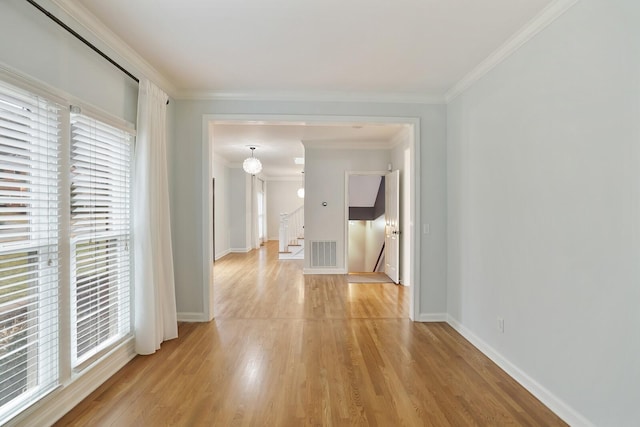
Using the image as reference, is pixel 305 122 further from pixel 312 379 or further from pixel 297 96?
pixel 312 379

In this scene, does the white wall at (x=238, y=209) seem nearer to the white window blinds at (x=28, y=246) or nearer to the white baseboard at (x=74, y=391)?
the white baseboard at (x=74, y=391)

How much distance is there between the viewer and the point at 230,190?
9.49 metres

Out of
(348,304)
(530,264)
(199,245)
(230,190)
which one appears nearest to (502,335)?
(530,264)

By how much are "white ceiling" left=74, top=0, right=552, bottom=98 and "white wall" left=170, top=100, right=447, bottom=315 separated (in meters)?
0.28

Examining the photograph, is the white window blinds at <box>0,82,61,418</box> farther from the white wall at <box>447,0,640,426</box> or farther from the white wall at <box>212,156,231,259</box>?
the white wall at <box>212,156,231,259</box>

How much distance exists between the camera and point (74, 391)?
2.17 meters

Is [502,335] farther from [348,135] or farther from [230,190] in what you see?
[230,190]

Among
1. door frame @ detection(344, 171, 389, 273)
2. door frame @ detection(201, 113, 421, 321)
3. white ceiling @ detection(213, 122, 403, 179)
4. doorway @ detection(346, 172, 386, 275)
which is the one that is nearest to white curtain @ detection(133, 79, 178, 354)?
door frame @ detection(201, 113, 421, 321)

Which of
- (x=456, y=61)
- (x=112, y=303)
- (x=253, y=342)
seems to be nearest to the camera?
(x=112, y=303)

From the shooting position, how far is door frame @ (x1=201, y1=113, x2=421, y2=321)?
3695 mm

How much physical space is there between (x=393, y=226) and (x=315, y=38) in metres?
4.09

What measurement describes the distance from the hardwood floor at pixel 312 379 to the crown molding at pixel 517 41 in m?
2.62

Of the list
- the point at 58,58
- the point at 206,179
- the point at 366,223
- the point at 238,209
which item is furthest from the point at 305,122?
the point at 238,209

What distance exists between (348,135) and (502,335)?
404 centimetres
